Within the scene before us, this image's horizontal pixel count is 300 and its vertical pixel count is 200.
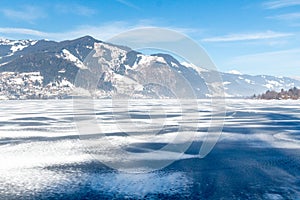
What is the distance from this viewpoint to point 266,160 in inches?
655

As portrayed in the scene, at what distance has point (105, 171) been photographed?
14.6 meters

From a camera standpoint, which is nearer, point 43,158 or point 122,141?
point 43,158

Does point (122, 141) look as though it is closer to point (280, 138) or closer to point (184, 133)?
point (184, 133)

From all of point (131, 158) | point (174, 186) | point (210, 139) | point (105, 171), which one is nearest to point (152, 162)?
point (131, 158)

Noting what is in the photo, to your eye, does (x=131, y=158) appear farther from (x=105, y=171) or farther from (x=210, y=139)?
(x=210, y=139)

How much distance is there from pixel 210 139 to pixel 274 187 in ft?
36.9

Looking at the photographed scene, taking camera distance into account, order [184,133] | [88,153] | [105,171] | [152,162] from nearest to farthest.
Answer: [105,171] → [152,162] → [88,153] → [184,133]

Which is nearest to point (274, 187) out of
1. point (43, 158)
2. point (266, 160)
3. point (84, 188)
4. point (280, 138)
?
point (266, 160)

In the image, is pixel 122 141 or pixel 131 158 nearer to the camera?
pixel 131 158

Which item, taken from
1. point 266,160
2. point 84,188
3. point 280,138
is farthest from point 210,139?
point 84,188

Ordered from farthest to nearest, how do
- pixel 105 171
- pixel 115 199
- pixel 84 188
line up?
pixel 105 171
pixel 84 188
pixel 115 199

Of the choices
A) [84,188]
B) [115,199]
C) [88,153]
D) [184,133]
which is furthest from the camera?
[184,133]

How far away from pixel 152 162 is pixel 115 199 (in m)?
5.55

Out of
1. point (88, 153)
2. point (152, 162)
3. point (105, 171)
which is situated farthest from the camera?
point (88, 153)
